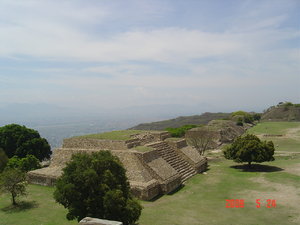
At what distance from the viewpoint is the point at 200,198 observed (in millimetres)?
16609

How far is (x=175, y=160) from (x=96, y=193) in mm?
12292

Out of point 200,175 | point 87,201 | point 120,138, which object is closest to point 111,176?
point 87,201

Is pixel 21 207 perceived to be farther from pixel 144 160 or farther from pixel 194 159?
pixel 194 159

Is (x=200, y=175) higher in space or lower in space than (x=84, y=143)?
lower

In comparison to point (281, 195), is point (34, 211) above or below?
below

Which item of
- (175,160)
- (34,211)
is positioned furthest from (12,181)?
(175,160)

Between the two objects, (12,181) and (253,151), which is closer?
(12,181)

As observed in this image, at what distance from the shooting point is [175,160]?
914 inches

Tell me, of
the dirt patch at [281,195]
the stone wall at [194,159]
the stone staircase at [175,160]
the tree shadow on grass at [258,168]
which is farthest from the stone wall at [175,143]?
the dirt patch at [281,195]

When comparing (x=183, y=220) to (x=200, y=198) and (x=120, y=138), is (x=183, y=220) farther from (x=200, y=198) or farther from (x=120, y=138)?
(x=120, y=138)

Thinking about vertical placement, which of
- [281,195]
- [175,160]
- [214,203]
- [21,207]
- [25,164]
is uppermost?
[175,160]

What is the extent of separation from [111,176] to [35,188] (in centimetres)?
1139

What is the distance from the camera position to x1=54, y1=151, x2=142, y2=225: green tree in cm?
1123
